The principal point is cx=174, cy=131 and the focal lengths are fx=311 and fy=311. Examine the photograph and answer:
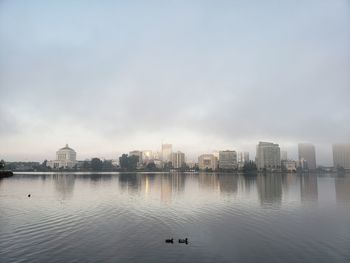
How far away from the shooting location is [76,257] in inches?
935

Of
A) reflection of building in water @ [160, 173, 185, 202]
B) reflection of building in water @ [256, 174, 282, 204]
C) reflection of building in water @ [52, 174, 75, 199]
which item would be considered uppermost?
reflection of building in water @ [52, 174, 75, 199]

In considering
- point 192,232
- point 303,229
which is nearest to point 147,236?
point 192,232

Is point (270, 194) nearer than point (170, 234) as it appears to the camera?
No

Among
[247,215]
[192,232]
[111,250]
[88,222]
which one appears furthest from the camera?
[247,215]

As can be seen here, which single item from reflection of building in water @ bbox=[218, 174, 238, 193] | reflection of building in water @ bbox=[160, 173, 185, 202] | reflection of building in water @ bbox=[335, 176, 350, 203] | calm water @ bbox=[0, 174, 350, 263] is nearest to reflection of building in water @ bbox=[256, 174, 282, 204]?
reflection of building in water @ bbox=[218, 174, 238, 193]

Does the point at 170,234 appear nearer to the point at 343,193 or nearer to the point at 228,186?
the point at 343,193

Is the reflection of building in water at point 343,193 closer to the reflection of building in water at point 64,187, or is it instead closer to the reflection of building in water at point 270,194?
the reflection of building in water at point 270,194

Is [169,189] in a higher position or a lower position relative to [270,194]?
higher

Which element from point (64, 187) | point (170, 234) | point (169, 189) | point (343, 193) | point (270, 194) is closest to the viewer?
point (170, 234)

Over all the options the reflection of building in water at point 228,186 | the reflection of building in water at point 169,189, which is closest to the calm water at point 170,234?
the reflection of building in water at point 169,189

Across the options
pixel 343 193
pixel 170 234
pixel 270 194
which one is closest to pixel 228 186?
pixel 270 194

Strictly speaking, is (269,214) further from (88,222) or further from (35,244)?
(35,244)

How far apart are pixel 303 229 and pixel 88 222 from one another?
972 inches

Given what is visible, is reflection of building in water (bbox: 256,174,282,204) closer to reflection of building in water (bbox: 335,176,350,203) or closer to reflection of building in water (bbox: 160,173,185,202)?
reflection of building in water (bbox: 335,176,350,203)
